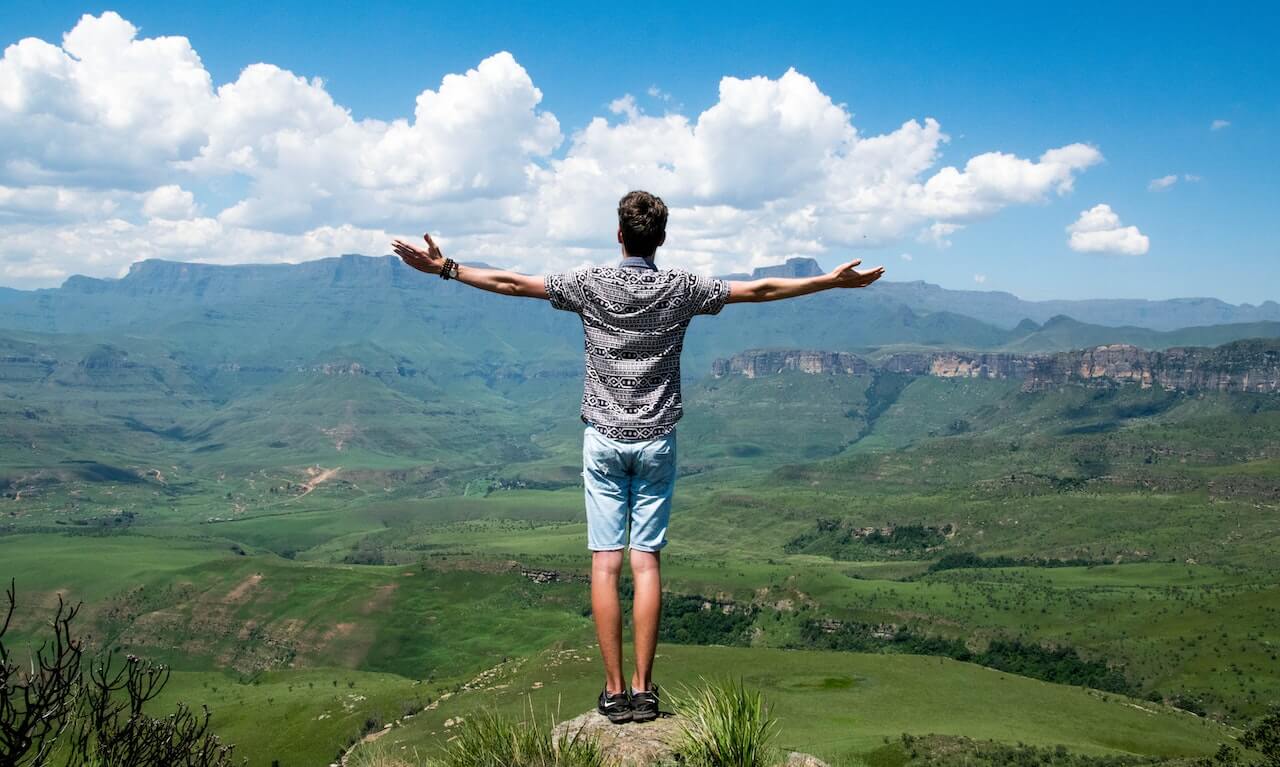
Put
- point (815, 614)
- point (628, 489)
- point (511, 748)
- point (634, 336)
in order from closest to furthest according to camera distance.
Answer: point (511, 748) → point (634, 336) → point (628, 489) → point (815, 614)

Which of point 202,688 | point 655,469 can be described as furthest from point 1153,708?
point 202,688

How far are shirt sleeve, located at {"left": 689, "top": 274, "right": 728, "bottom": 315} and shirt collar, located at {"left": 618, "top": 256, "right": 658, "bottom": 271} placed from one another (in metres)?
0.39

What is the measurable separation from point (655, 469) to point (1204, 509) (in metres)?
156

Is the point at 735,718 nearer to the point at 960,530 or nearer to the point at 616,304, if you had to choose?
the point at 616,304

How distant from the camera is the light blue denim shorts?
7.68 m

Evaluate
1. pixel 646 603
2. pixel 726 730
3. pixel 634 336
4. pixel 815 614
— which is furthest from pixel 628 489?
pixel 815 614

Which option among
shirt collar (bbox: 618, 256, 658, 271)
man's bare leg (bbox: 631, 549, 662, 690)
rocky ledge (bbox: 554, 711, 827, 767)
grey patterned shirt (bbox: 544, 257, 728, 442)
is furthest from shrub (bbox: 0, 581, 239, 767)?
shirt collar (bbox: 618, 256, 658, 271)

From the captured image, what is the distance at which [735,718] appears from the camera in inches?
260

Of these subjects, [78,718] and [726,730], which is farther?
[78,718]

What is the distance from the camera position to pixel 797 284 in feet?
26.3

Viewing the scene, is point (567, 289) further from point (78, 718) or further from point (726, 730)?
point (78, 718)

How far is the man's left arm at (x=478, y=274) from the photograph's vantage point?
7.89 m

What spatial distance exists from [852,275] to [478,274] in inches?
141

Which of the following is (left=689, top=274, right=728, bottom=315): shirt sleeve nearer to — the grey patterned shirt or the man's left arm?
the grey patterned shirt
